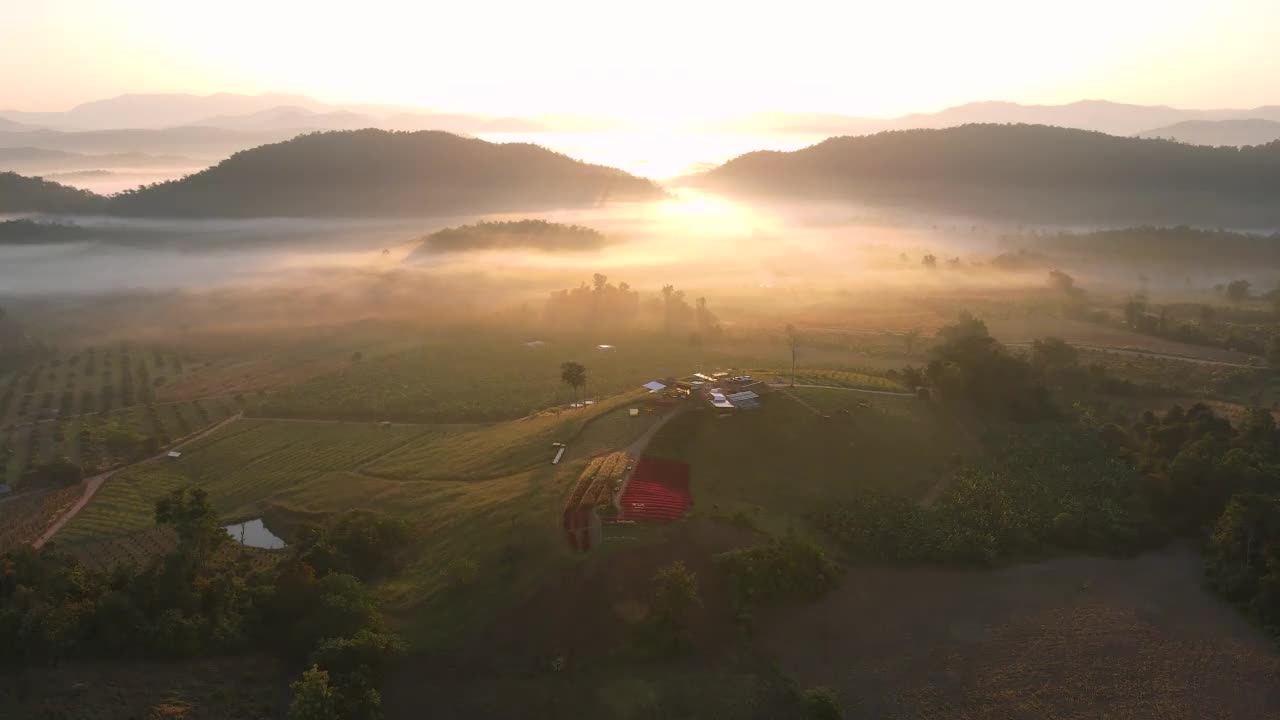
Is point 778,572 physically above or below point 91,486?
above

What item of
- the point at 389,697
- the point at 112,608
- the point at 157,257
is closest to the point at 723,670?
the point at 389,697

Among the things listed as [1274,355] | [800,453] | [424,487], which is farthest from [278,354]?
[1274,355]

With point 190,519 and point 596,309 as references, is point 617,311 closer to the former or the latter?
point 596,309

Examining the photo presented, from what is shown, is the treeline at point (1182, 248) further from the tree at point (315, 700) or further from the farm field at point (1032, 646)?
the tree at point (315, 700)

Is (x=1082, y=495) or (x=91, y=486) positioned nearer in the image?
(x=1082, y=495)

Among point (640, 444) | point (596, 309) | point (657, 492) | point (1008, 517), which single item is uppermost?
point (596, 309)

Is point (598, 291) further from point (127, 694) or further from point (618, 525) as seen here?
point (127, 694)

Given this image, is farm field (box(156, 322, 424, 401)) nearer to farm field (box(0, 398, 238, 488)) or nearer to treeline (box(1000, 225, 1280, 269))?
farm field (box(0, 398, 238, 488))

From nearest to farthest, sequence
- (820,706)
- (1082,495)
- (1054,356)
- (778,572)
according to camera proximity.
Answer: (820,706)
(778,572)
(1082,495)
(1054,356)
